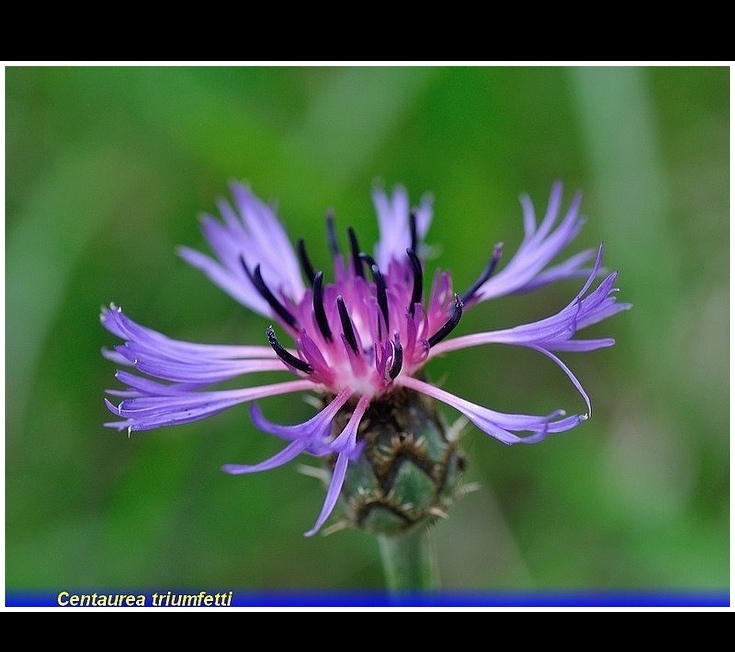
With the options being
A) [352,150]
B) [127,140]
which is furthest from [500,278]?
[127,140]

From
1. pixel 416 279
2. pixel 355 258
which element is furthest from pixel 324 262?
pixel 416 279

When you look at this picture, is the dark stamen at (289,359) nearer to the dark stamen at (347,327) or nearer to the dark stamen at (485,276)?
the dark stamen at (347,327)

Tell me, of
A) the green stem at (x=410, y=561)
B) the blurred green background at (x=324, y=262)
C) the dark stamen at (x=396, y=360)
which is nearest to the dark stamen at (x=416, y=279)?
the dark stamen at (x=396, y=360)

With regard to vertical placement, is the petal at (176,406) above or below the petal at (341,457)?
above

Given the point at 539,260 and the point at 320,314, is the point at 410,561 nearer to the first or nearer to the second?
the point at 320,314

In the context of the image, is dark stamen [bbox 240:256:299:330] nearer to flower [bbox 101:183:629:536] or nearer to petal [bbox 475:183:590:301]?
flower [bbox 101:183:629:536]
